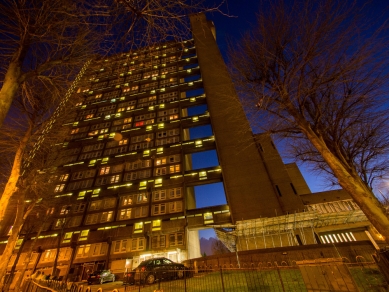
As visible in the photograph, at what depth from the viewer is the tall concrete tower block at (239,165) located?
941 inches

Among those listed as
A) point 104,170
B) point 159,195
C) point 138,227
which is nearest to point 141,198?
point 159,195

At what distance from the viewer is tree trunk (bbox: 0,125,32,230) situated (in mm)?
6969

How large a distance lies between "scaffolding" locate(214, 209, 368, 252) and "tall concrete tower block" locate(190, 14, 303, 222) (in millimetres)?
2714

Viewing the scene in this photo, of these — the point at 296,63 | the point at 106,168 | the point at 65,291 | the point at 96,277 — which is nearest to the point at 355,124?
the point at 296,63

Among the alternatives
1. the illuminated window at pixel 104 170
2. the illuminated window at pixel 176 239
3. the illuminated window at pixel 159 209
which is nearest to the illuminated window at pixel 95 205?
the illuminated window at pixel 104 170

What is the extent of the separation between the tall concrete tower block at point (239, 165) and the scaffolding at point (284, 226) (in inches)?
107

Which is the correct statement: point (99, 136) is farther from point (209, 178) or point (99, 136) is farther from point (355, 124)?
point (355, 124)

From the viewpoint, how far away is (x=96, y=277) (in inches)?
631

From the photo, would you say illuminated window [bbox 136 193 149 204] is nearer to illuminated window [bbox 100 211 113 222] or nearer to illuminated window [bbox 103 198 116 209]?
illuminated window [bbox 103 198 116 209]

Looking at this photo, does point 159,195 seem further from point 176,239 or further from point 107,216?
point 107,216

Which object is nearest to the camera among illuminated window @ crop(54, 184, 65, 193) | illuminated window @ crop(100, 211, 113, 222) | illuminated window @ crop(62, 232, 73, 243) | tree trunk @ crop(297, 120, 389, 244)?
tree trunk @ crop(297, 120, 389, 244)

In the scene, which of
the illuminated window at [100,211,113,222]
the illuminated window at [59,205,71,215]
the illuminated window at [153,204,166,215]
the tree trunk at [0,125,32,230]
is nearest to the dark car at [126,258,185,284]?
the tree trunk at [0,125,32,230]

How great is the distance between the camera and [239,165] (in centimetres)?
2858

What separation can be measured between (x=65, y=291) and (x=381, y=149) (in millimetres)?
14583
